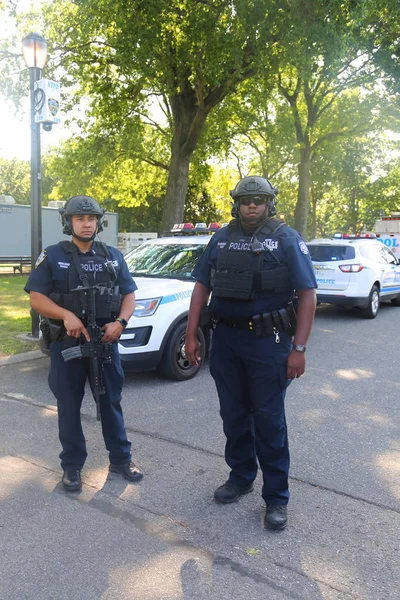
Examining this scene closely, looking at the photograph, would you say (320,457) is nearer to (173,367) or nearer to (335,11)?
(173,367)

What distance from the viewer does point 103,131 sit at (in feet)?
55.0

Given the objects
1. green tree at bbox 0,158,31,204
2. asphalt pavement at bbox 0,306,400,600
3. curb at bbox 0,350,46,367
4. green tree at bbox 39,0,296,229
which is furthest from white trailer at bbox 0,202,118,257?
green tree at bbox 0,158,31,204

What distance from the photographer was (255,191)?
3.23 metres

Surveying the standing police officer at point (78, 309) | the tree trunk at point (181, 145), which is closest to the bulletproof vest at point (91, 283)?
the standing police officer at point (78, 309)

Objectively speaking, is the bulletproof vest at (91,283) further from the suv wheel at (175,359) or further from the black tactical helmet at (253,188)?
the suv wheel at (175,359)

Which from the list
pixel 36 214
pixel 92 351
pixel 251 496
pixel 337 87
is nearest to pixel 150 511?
pixel 251 496

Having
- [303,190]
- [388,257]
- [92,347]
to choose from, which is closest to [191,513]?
[92,347]

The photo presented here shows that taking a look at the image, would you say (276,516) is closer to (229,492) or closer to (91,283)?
(229,492)

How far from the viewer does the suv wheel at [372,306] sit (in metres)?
11.0

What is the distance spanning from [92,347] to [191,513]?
1.16m

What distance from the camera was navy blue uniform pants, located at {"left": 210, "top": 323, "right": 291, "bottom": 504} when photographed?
320 centimetres

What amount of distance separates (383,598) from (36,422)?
325 centimetres

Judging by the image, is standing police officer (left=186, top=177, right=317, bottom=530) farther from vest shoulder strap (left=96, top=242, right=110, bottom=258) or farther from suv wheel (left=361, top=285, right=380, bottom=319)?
suv wheel (left=361, top=285, right=380, bottom=319)

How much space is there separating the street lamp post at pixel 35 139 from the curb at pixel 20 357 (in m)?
0.68
